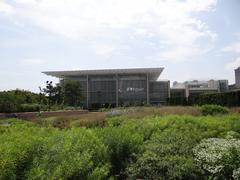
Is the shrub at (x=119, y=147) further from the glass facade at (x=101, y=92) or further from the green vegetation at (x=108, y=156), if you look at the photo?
the glass facade at (x=101, y=92)

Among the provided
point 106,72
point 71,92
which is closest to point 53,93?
point 71,92

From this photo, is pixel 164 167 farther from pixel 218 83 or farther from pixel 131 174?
pixel 218 83

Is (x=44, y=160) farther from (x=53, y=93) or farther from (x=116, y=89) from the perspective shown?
(x=116, y=89)

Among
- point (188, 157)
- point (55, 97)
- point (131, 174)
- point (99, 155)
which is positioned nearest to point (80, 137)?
point (99, 155)

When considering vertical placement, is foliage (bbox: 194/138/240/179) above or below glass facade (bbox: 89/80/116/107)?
below

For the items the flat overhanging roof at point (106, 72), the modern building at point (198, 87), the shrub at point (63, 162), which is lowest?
the shrub at point (63, 162)

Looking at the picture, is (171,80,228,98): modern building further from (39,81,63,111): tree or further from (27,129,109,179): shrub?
(27,129,109,179): shrub

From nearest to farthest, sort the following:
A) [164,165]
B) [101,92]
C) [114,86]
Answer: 1. [164,165]
2. [114,86]
3. [101,92]

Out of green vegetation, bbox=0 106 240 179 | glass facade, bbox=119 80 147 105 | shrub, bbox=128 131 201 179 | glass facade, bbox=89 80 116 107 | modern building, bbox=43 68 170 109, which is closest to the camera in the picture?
green vegetation, bbox=0 106 240 179

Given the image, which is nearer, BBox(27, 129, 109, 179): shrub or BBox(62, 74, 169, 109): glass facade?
BBox(27, 129, 109, 179): shrub

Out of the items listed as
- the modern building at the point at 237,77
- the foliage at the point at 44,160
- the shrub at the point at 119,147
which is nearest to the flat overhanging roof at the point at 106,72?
the modern building at the point at 237,77

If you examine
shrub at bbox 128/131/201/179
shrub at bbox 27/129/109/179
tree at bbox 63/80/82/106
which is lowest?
shrub at bbox 128/131/201/179

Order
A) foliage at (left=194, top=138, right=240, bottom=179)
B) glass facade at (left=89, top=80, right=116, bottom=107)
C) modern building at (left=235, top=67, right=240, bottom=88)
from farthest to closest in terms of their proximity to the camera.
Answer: modern building at (left=235, top=67, right=240, bottom=88) → glass facade at (left=89, top=80, right=116, bottom=107) → foliage at (left=194, top=138, right=240, bottom=179)

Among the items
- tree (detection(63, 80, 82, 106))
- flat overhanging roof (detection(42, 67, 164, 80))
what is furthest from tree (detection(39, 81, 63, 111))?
flat overhanging roof (detection(42, 67, 164, 80))
